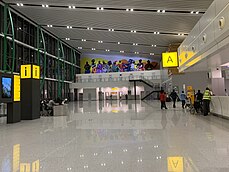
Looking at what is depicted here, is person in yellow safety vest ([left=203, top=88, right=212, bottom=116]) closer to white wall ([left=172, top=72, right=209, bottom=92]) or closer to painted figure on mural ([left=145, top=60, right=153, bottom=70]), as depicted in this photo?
white wall ([left=172, top=72, right=209, bottom=92])

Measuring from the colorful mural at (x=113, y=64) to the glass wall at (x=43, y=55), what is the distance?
17.6 feet

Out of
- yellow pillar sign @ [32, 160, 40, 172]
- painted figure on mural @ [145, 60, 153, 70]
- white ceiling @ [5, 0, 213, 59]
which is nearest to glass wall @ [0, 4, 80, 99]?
white ceiling @ [5, 0, 213, 59]

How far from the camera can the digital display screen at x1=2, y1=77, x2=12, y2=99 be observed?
9741mm

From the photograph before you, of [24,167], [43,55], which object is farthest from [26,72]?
[43,55]

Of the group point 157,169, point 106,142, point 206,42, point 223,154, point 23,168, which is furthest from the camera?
point 206,42

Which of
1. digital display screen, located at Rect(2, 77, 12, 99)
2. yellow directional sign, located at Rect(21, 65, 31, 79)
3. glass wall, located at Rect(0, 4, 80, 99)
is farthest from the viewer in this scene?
glass wall, located at Rect(0, 4, 80, 99)

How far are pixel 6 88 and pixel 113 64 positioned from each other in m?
38.1

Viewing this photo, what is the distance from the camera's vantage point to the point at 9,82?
1023 cm

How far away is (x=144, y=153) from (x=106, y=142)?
139cm

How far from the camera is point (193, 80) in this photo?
88.9 feet

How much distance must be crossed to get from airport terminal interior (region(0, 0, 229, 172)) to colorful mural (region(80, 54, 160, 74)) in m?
0.22

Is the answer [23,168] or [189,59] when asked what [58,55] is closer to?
[189,59]

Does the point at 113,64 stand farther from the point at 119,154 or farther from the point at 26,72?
the point at 119,154

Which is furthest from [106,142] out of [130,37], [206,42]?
[130,37]
